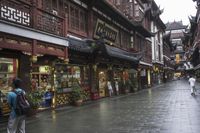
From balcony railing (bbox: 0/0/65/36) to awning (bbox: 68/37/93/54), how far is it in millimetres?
2621

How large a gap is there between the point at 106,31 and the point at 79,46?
8.77 meters

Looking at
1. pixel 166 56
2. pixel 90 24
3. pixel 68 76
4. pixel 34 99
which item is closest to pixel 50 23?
pixel 34 99

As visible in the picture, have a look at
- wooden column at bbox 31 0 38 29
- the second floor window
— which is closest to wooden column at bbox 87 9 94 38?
the second floor window

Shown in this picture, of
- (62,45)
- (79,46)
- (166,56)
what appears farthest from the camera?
(166,56)

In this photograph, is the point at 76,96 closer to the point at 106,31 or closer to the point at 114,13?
the point at 106,31

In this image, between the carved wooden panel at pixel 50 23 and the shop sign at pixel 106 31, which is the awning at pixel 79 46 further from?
the shop sign at pixel 106 31

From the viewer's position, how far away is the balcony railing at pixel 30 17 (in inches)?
551

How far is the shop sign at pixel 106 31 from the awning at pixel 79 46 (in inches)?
148

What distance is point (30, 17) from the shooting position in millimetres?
15602

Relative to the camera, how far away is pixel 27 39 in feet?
50.8

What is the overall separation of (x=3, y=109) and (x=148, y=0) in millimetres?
42597

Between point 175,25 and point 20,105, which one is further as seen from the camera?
point 175,25

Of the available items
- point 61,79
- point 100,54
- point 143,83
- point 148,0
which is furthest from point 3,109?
point 148,0

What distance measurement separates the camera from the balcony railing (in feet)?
45.9
